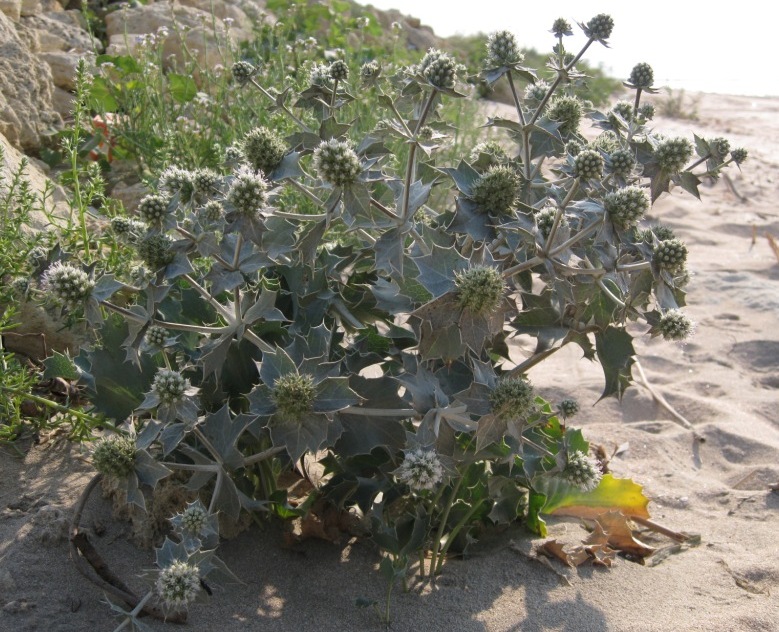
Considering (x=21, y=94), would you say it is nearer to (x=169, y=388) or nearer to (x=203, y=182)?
(x=203, y=182)

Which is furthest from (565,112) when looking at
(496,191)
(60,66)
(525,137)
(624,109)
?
(60,66)

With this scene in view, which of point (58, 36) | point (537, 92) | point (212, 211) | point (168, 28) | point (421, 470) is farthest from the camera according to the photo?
point (168, 28)

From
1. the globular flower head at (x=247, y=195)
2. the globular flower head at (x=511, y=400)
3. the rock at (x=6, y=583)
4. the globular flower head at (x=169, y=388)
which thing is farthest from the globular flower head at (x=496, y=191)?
the rock at (x=6, y=583)

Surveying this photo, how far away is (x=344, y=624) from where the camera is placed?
7.35 ft

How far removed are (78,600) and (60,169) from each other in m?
3.07

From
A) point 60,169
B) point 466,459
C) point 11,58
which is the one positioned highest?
point 11,58

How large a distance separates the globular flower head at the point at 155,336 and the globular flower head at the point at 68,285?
0.65 feet

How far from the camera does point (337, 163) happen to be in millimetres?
2104

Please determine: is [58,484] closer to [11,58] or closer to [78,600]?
[78,600]

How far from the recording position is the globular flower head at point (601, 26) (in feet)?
8.20

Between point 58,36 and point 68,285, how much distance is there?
16.0 ft

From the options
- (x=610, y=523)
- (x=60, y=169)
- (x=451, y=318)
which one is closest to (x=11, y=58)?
(x=60, y=169)

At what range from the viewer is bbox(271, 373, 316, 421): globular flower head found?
81.4 inches

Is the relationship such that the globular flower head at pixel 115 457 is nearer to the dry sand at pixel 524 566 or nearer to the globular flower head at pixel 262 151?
the dry sand at pixel 524 566
